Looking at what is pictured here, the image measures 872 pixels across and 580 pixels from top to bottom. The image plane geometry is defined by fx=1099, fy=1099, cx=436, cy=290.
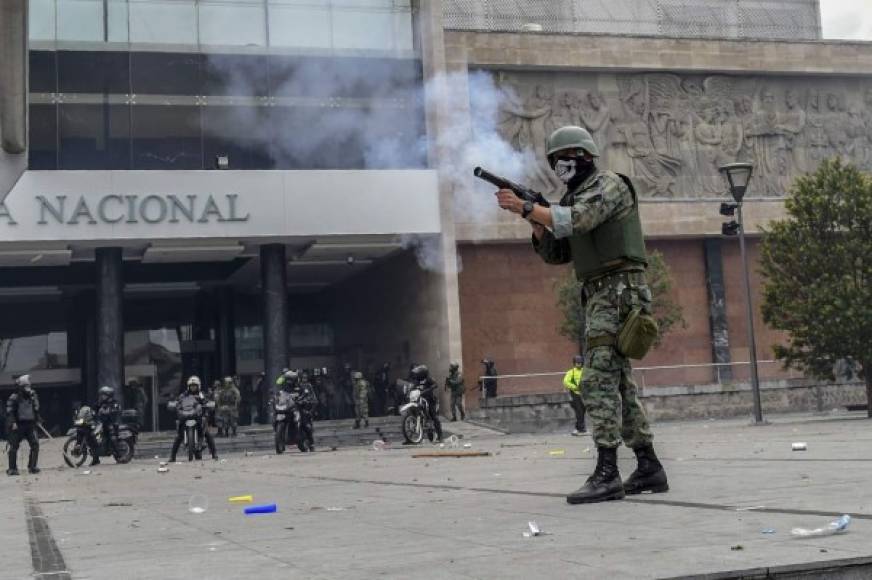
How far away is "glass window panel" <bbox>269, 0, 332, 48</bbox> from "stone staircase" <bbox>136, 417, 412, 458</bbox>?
10.8m

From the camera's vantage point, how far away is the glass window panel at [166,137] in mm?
30266

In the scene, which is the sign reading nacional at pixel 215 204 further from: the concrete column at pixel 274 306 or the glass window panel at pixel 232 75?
the glass window panel at pixel 232 75

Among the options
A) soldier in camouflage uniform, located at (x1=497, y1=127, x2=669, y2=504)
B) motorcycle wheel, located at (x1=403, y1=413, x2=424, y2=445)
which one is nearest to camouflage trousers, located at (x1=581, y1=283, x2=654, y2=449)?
soldier in camouflage uniform, located at (x1=497, y1=127, x2=669, y2=504)

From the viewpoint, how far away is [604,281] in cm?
596

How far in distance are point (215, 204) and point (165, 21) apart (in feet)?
17.7

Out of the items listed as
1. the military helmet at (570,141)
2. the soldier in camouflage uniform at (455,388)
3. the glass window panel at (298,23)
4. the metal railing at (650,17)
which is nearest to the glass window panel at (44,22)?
the glass window panel at (298,23)

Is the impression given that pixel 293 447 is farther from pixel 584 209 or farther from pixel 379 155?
pixel 584 209

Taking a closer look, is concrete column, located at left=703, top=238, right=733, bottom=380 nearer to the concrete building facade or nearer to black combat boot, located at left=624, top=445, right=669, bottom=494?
the concrete building facade

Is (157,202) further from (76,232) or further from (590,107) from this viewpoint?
(590,107)

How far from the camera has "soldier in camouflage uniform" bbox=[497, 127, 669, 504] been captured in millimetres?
5766

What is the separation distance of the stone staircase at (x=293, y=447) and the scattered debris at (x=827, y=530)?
68.1ft

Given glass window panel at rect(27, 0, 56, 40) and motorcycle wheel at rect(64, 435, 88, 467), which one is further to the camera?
glass window panel at rect(27, 0, 56, 40)

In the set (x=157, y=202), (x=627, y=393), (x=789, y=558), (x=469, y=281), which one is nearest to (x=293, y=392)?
(x=157, y=202)

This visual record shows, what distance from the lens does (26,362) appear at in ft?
127
